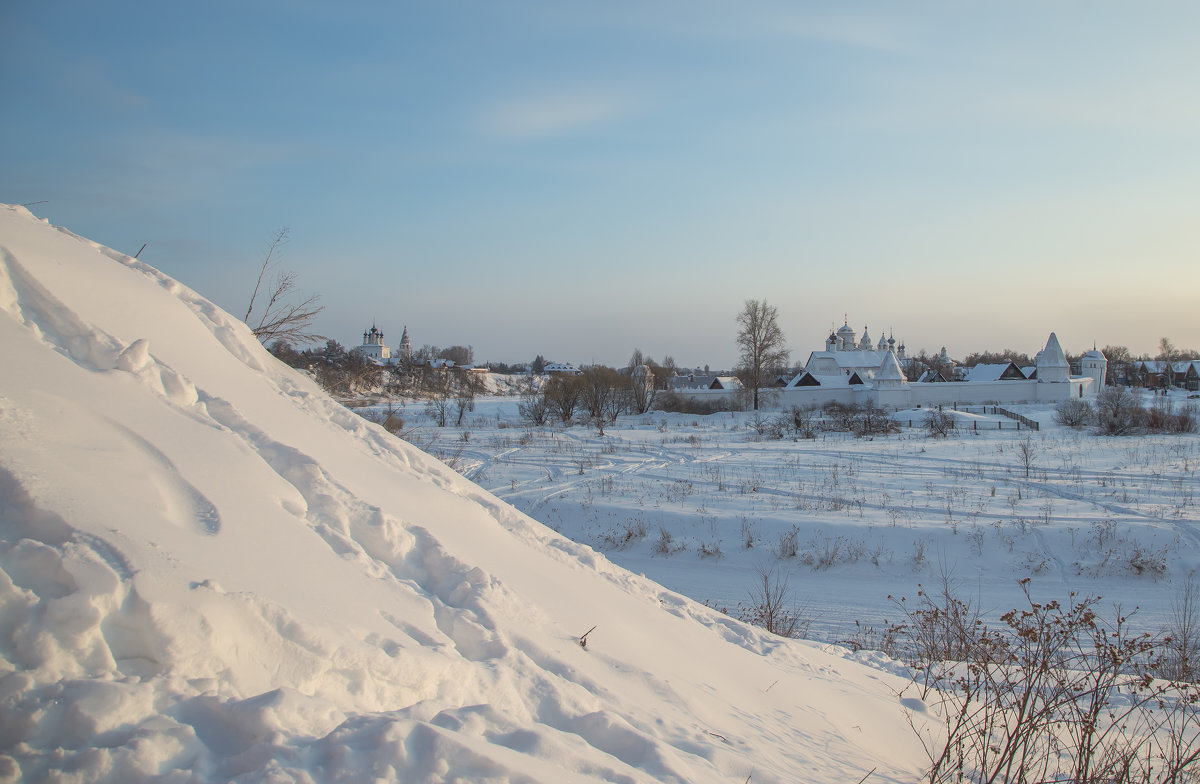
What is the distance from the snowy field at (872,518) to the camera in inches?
357

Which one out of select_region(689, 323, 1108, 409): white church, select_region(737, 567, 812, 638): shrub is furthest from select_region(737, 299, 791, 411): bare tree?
select_region(737, 567, 812, 638): shrub

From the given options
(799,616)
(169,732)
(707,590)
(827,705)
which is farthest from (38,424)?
(707,590)

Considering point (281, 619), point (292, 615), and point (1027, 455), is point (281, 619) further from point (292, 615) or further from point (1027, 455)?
point (1027, 455)

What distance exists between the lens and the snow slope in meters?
2.06

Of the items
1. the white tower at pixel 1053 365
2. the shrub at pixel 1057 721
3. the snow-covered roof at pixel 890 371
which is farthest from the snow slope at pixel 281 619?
the white tower at pixel 1053 365

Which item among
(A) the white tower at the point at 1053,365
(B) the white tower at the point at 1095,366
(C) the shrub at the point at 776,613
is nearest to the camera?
(C) the shrub at the point at 776,613

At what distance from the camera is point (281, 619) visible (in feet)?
8.43

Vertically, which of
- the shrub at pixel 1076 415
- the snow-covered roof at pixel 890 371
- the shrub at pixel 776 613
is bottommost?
the shrub at pixel 776 613

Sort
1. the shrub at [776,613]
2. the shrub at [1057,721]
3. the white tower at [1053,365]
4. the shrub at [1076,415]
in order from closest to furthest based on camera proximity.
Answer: the shrub at [1057,721] < the shrub at [776,613] < the shrub at [1076,415] < the white tower at [1053,365]

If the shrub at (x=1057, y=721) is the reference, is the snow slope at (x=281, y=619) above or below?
above

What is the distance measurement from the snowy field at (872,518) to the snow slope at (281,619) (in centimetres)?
386

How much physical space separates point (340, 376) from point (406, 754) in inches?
446

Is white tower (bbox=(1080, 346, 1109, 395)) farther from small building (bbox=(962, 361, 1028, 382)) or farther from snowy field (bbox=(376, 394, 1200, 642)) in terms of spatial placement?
snowy field (bbox=(376, 394, 1200, 642))

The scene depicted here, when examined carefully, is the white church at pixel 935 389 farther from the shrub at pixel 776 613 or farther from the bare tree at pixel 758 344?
the shrub at pixel 776 613
